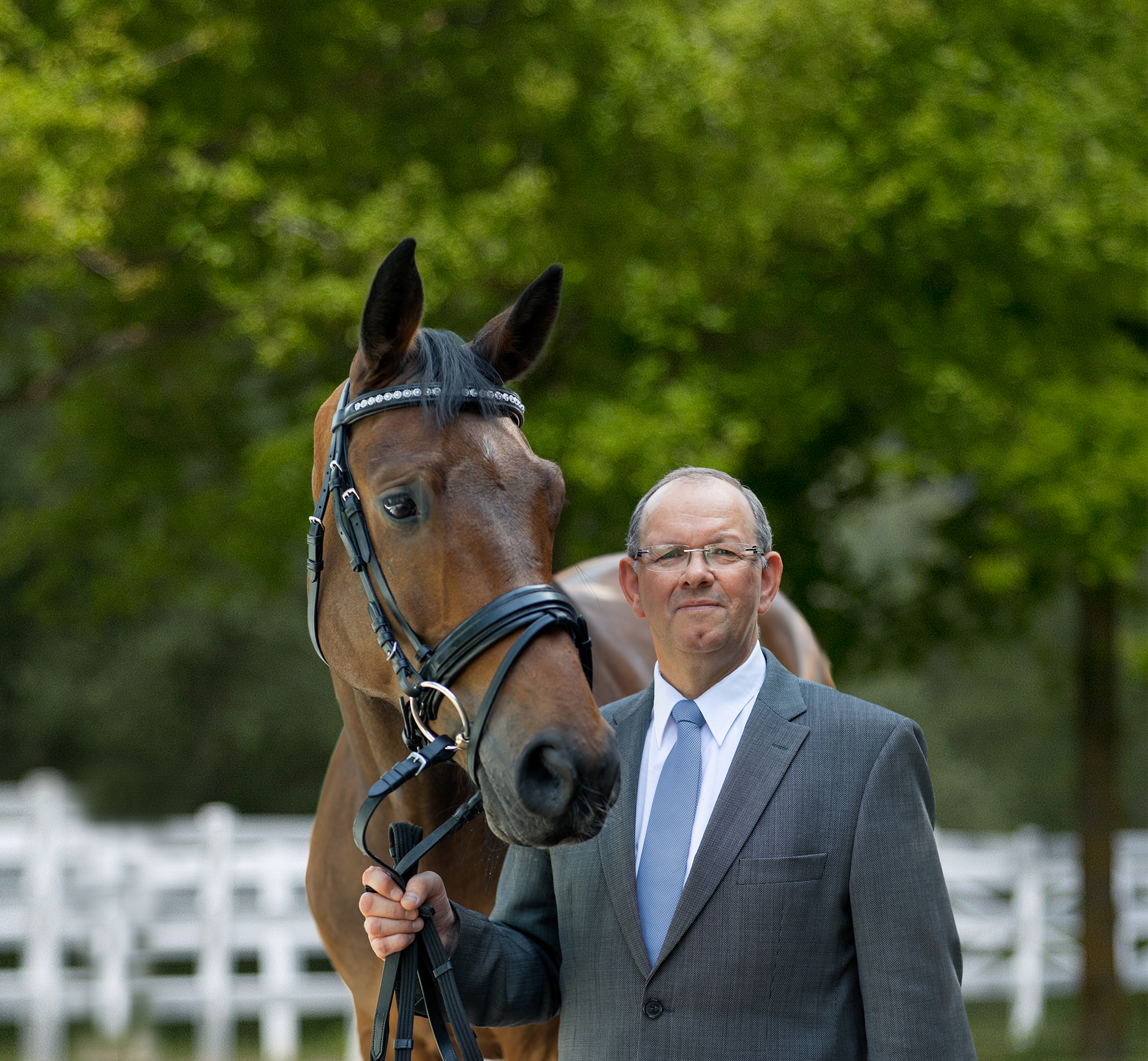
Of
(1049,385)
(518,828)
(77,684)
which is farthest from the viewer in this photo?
(77,684)

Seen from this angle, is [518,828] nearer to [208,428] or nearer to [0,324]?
[208,428]

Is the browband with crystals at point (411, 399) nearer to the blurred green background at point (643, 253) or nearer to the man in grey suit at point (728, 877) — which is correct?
the man in grey suit at point (728, 877)

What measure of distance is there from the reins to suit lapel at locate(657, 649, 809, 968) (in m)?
0.32

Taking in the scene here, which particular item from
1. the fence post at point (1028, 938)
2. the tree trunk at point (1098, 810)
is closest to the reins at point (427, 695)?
the tree trunk at point (1098, 810)

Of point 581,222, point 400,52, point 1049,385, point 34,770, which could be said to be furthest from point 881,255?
point 34,770

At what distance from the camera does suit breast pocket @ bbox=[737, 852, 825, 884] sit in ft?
6.39

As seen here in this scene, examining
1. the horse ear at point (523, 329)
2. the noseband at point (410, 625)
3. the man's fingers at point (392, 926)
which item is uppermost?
the horse ear at point (523, 329)

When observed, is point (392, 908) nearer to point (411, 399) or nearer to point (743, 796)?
point (743, 796)

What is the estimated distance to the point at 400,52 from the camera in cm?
827

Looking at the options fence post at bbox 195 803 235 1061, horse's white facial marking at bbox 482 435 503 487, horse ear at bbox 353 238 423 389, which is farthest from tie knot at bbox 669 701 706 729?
fence post at bbox 195 803 235 1061

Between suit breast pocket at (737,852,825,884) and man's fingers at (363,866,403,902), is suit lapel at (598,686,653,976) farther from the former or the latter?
man's fingers at (363,866,403,902)

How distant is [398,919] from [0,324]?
1017 centimetres

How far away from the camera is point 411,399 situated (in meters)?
2.42

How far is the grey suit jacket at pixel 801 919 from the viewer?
74.5 inches
